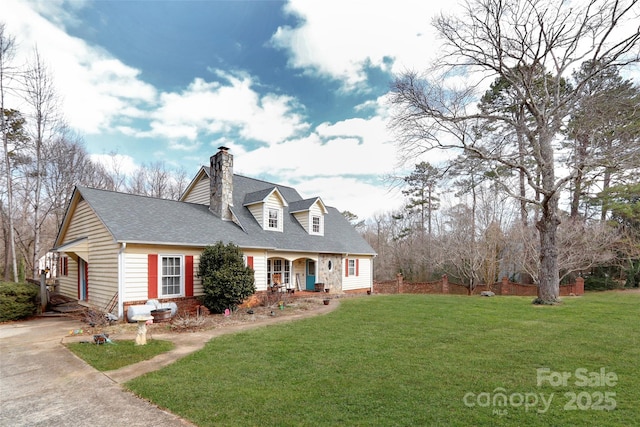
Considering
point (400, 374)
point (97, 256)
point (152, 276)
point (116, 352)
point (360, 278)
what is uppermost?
point (97, 256)

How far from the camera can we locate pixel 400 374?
5.04 m

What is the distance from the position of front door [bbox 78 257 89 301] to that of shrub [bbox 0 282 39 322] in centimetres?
145

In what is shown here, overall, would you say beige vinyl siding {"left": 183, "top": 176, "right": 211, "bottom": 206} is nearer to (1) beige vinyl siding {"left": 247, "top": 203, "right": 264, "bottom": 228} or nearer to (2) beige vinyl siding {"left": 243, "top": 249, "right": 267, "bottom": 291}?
(1) beige vinyl siding {"left": 247, "top": 203, "right": 264, "bottom": 228}

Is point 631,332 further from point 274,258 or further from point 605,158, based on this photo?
point 274,258

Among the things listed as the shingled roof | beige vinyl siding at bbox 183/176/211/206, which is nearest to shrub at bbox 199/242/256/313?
the shingled roof

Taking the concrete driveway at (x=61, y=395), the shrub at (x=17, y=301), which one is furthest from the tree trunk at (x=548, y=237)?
the shrub at (x=17, y=301)

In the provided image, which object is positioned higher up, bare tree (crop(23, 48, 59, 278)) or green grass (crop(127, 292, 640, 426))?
bare tree (crop(23, 48, 59, 278))

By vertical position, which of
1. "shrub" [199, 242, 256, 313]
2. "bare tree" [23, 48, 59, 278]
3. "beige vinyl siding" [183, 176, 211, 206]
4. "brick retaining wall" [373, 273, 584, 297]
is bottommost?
"brick retaining wall" [373, 273, 584, 297]

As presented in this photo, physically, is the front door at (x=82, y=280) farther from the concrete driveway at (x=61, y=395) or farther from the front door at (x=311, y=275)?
the front door at (x=311, y=275)

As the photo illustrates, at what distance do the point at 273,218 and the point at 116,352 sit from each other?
10760 millimetres

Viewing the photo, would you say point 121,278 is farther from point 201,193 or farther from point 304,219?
point 304,219

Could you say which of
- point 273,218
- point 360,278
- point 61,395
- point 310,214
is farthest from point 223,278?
point 360,278

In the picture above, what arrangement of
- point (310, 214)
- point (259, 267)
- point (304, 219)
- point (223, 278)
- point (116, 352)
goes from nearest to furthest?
1. point (116, 352)
2. point (223, 278)
3. point (259, 267)
4. point (310, 214)
5. point (304, 219)

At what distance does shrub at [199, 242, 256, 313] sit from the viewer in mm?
11164
